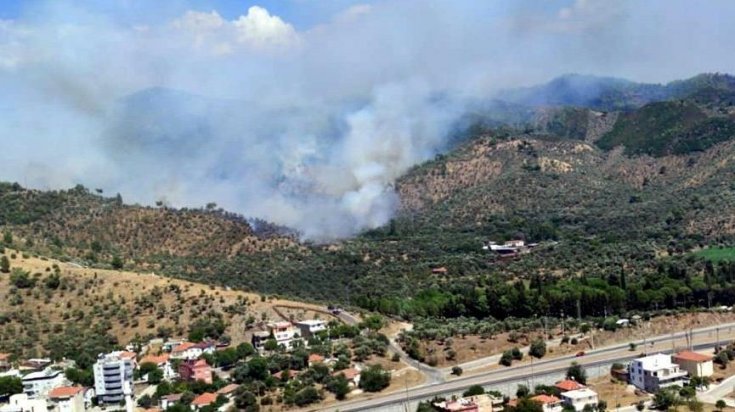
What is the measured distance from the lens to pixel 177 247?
11706 cm

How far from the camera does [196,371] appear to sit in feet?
214

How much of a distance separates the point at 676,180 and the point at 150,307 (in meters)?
95.1

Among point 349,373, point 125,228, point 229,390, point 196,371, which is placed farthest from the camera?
point 125,228

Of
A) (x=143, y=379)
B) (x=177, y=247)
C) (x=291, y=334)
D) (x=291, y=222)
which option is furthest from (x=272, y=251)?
(x=143, y=379)

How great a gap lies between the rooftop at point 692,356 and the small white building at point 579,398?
839cm

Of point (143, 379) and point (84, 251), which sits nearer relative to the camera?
point (143, 379)

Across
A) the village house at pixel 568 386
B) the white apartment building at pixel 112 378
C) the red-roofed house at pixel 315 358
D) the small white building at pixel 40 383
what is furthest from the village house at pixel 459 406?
the small white building at pixel 40 383

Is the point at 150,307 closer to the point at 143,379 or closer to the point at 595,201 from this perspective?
the point at 143,379

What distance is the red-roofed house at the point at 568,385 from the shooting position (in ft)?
188

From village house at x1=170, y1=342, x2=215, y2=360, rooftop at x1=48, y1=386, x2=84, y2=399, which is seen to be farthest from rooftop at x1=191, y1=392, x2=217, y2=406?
village house at x1=170, y1=342, x2=215, y2=360

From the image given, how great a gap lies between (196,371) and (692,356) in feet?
106

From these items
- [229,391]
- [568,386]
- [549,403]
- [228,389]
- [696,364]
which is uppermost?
[228,389]

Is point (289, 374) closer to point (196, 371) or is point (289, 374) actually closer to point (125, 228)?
point (196, 371)

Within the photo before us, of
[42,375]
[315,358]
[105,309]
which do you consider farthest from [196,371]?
[105,309]
